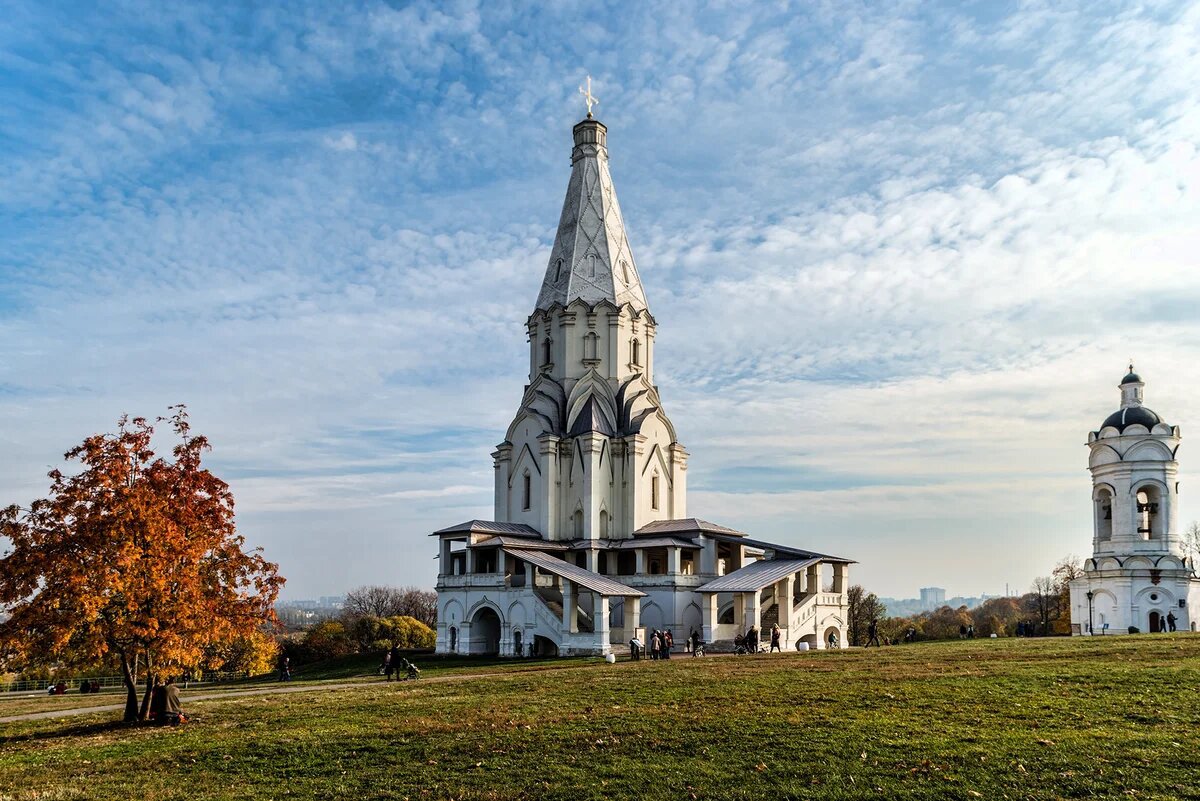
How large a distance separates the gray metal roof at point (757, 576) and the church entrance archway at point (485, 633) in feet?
35.3

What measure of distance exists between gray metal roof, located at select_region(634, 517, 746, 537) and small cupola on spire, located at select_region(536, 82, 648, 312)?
12.4 metres

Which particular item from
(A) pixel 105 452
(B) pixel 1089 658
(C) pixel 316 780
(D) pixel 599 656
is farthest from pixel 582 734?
(D) pixel 599 656

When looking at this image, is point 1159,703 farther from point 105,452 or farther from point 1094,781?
point 105,452

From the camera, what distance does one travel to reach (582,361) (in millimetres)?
53750

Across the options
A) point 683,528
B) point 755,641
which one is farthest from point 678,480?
point 755,641

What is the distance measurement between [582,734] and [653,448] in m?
38.2

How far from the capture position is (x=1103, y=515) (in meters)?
51.1

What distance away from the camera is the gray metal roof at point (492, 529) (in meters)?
47.4

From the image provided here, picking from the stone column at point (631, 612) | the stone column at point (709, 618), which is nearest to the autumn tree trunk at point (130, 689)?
the stone column at point (631, 612)

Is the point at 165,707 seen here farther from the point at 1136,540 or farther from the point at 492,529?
the point at 1136,540

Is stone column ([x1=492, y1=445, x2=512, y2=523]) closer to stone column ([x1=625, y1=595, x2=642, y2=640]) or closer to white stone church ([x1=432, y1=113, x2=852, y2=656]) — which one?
white stone church ([x1=432, y1=113, x2=852, y2=656])

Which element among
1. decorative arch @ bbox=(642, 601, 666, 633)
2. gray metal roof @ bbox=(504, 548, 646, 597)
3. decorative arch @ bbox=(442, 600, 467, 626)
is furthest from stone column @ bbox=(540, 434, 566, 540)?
decorative arch @ bbox=(642, 601, 666, 633)

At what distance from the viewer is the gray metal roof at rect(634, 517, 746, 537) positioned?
Result: 48.6 m

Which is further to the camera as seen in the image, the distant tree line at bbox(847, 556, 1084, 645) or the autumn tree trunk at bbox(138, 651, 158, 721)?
the distant tree line at bbox(847, 556, 1084, 645)
